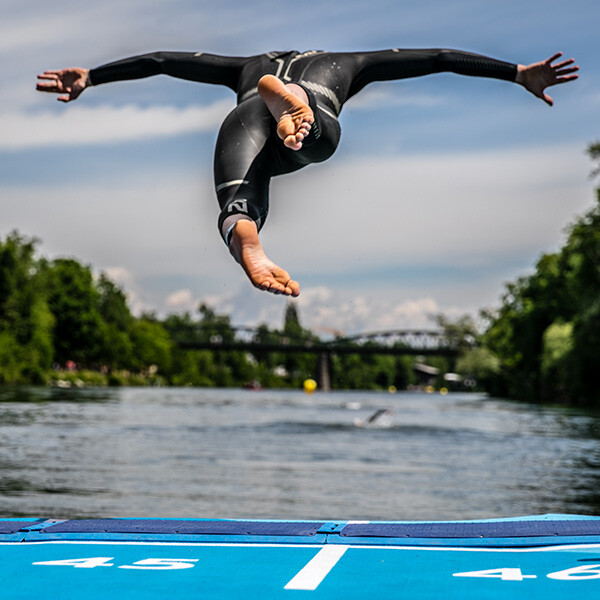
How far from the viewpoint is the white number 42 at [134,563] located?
4.86 metres

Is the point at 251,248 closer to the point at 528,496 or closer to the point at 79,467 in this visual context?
the point at 528,496

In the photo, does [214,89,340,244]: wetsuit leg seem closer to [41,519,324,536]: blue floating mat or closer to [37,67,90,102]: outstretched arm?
[37,67,90,102]: outstretched arm

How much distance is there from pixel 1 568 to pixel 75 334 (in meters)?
90.5

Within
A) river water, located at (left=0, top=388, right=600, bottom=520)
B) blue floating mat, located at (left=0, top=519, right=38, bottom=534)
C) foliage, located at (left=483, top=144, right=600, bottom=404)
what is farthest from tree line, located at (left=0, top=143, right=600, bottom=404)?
blue floating mat, located at (left=0, top=519, right=38, bottom=534)

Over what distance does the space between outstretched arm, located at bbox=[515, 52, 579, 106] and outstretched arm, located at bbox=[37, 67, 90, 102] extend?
229 cm

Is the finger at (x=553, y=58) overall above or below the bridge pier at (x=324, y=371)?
above

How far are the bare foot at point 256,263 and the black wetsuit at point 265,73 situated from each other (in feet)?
0.36

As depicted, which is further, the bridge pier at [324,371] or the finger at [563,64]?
the bridge pier at [324,371]

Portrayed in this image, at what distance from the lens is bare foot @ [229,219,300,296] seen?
12.6 feet

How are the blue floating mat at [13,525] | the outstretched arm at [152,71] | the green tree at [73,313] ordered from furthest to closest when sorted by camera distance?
the green tree at [73,313] < the blue floating mat at [13,525] < the outstretched arm at [152,71]

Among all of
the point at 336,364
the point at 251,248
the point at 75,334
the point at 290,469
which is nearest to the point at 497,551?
the point at 251,248

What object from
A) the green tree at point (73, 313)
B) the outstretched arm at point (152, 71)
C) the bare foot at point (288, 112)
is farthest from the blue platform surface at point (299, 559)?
the green tree at point (73, 313)

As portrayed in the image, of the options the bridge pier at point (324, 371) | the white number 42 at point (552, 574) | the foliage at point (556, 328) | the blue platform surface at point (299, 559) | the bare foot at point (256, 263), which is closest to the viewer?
the bare foot at point (256, 263)

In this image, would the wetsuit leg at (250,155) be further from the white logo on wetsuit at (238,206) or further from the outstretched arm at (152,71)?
the outstretched arm at (152,71)
